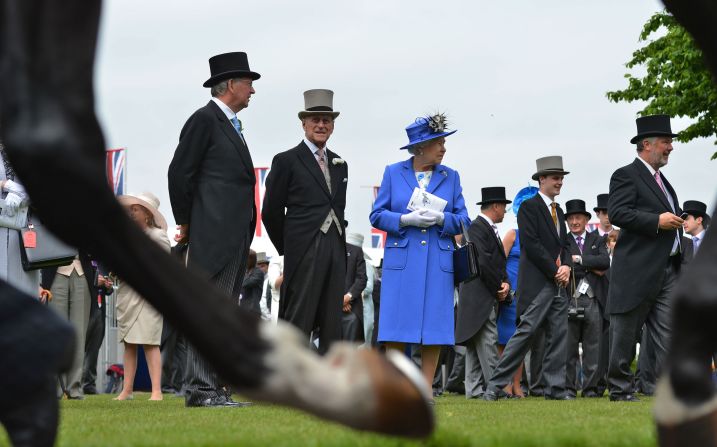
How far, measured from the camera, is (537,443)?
337 centimetres

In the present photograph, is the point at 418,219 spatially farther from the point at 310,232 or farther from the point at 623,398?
the point at 623,398

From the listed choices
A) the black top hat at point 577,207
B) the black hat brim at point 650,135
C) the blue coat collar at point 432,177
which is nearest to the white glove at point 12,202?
the blue coat collar at point 432,177

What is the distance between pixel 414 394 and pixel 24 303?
1.14 meters

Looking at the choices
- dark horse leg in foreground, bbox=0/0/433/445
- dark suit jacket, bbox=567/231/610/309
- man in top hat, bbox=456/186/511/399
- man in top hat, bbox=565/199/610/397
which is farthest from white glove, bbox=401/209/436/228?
dark horse leg in foreground, bbox=0/0/433/445

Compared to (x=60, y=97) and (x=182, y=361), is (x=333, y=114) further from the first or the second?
(x=60, y=97)

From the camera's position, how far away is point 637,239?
1092 cm

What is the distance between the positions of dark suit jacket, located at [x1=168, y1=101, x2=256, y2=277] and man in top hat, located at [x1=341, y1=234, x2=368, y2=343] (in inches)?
331

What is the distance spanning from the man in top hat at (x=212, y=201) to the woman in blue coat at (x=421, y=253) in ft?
5.05

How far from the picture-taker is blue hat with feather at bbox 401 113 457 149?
35.5 feet

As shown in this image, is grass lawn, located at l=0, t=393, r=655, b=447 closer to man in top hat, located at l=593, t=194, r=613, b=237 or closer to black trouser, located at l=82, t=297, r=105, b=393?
black trouser, located at l=82, t=297, r=105, b=393

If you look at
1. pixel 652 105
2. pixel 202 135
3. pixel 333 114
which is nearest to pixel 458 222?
pixel 333 114

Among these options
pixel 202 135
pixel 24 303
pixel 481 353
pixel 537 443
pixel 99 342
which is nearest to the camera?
pixel 24 303

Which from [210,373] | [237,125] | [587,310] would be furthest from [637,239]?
[210,373]

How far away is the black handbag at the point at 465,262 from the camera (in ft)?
34.3
